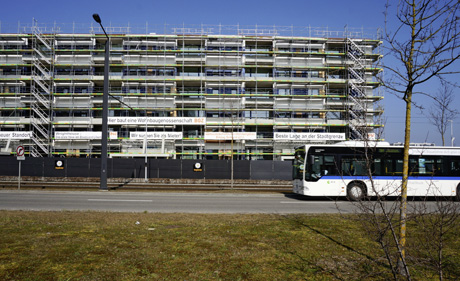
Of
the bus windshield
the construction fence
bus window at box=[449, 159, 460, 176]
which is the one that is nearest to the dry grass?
the bus windshield

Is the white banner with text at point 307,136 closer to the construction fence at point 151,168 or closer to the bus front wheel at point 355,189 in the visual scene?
the construction fence at point 151,168

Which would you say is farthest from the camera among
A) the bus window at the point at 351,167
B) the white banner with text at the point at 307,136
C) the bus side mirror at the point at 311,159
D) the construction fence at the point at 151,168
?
the white banner with text at the point at 307,136

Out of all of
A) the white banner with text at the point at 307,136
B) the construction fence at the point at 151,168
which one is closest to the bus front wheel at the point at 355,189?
the construction fence at the point at 151,168

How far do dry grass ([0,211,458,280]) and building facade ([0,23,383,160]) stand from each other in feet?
98.8

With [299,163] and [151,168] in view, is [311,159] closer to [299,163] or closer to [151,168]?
[299,163]

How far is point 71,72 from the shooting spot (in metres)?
41.1

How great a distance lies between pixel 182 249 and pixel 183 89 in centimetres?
3663

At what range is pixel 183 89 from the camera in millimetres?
41000

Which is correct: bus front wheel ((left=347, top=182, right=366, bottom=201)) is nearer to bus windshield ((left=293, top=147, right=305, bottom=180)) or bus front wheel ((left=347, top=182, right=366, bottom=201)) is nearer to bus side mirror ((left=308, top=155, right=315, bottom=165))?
bus side mirror ((left=308, top=155, right=315, bottom=165))

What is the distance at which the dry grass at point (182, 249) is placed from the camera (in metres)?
4.78

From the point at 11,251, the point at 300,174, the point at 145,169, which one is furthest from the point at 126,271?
the point at 145,169

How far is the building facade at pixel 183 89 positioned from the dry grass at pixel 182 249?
30120mm

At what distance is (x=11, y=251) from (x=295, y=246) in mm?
5662

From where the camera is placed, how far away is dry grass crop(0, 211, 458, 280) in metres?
4.78
